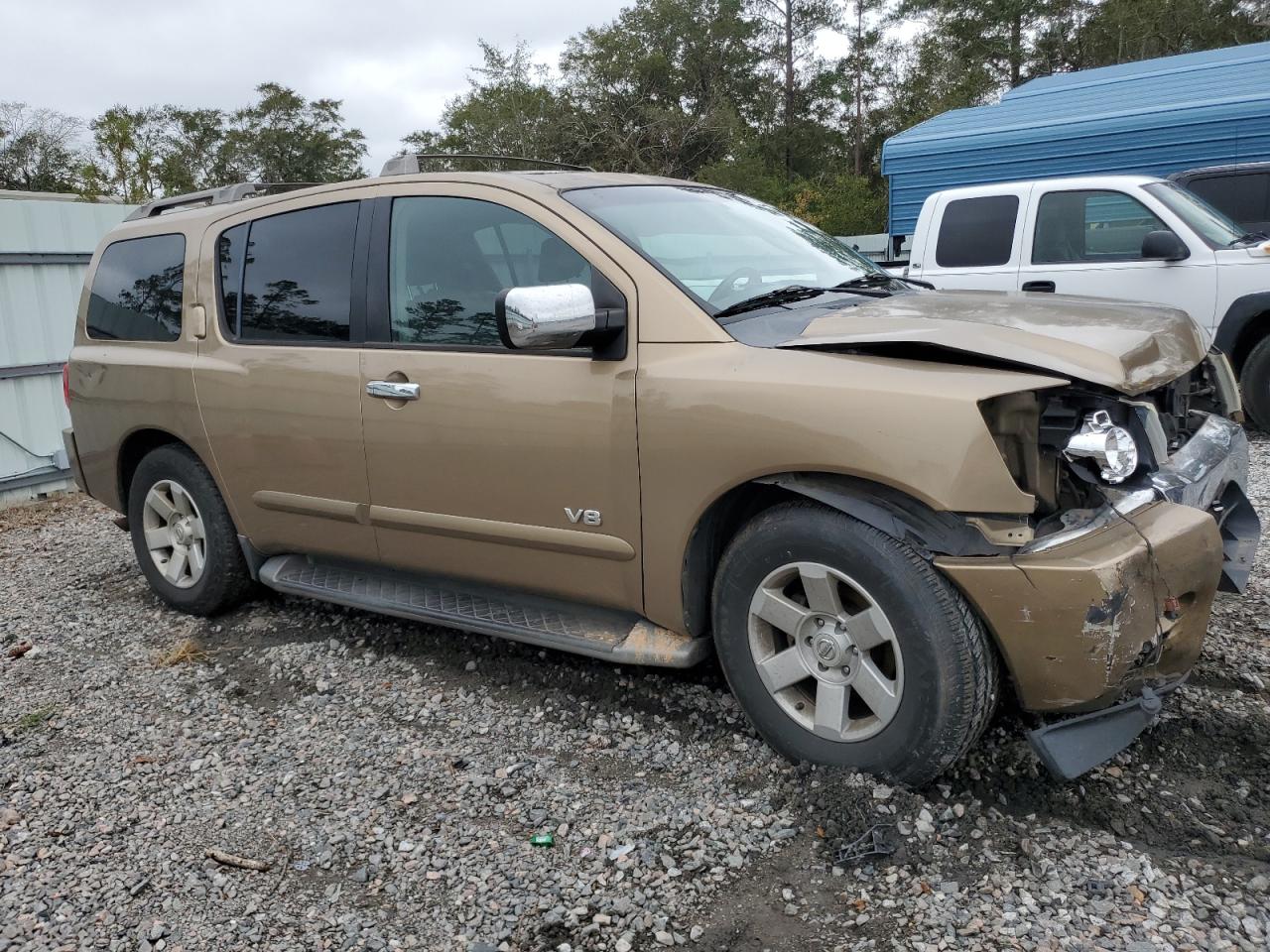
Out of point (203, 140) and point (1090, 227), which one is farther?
point (203, 140)

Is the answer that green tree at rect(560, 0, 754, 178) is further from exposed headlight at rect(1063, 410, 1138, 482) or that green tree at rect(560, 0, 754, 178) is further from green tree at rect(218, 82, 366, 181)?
exposed headlight at rect(1063, 410, 1138, 482)

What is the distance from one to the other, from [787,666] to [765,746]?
364 mm

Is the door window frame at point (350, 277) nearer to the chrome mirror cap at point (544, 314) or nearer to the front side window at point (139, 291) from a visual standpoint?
the front side window at point (139, 291)

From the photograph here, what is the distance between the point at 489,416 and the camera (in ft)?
10.5

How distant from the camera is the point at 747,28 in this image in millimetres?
34500

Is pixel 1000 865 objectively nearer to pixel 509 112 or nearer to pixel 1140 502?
pixel 1140 502

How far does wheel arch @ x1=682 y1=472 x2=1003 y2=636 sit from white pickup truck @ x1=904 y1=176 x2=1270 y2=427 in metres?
4.66

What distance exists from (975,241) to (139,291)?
6.00m

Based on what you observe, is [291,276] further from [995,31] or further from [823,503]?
[995,31]

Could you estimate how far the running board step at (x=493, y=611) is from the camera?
3.03 m

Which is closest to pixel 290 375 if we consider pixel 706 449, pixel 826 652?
pixel 706 449

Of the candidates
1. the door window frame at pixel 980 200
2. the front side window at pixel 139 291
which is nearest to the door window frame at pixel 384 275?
the front side window at pixel 139 291

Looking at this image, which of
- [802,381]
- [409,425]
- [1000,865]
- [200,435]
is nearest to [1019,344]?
[802,381]

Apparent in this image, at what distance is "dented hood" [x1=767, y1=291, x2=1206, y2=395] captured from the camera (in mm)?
2434
